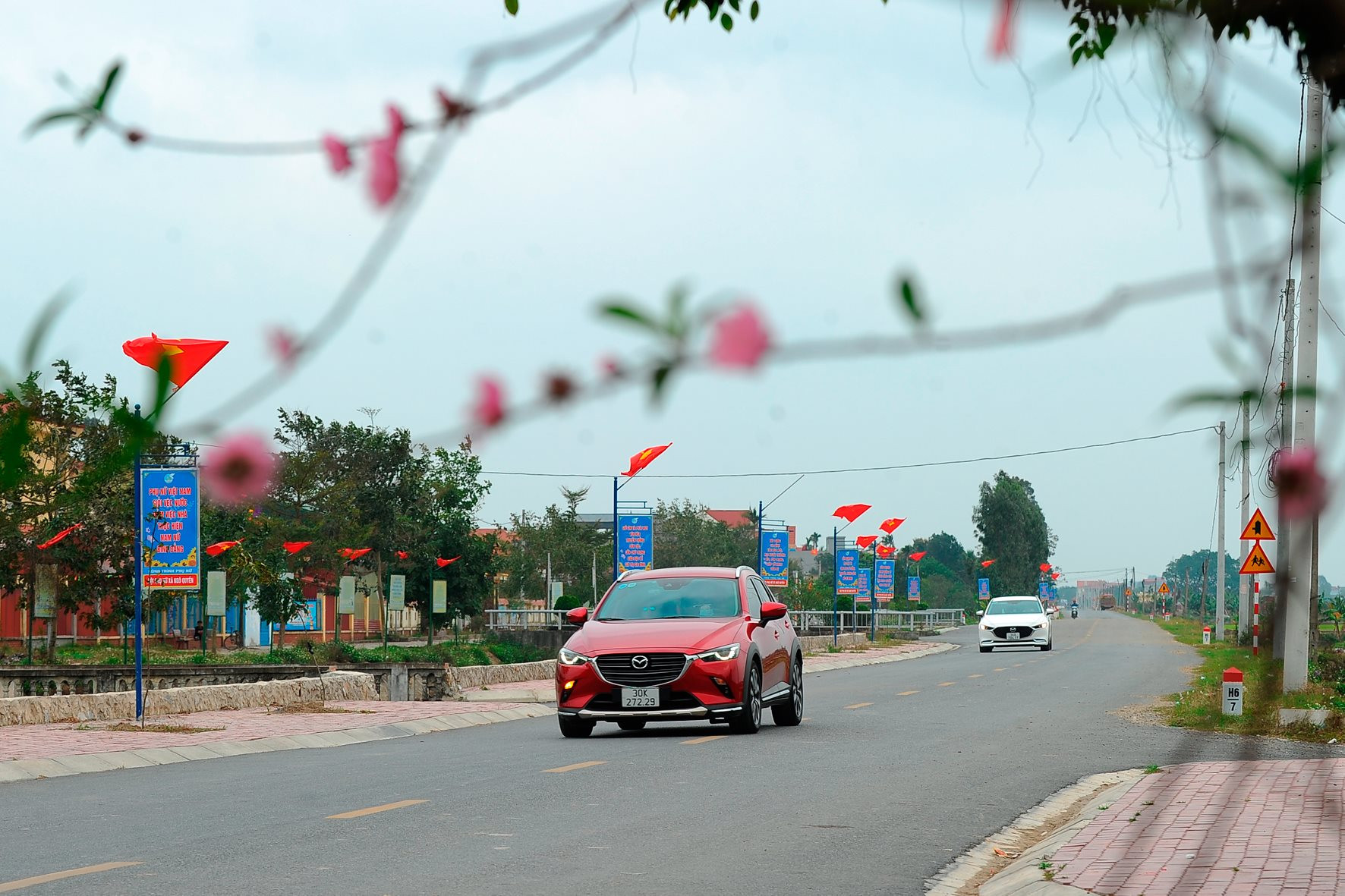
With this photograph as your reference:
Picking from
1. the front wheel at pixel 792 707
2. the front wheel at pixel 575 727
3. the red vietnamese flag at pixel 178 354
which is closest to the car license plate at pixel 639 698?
the front wheel at pixel 575 727

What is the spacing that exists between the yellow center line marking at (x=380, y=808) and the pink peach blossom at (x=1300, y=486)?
9.48 meters

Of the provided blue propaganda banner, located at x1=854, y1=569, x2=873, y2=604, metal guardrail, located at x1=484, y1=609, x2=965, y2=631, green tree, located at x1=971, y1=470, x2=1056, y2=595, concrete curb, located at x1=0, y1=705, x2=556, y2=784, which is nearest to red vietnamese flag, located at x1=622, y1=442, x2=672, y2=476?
concrete curb, located at x1=0, y1=705, x2=556, y2=784

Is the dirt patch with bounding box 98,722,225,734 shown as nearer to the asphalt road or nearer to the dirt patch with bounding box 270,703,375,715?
the asphalt road

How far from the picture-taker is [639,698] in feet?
52.5

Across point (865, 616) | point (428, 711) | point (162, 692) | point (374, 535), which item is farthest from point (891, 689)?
point (865, 616)

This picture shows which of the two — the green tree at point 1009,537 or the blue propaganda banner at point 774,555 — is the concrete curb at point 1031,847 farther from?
the green tree at point 1009,537

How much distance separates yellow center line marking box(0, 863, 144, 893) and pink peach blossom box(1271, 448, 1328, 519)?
24.2 ft

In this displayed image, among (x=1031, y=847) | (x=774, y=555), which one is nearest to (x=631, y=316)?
(x=1031, y=847)

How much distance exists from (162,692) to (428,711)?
11.2 ft

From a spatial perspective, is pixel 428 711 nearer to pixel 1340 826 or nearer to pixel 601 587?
pixel 1340 826

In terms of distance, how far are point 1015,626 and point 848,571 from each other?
9.76m

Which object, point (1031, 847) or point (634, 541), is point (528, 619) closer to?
point (634, 541)

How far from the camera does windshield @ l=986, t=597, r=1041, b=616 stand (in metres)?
50.0

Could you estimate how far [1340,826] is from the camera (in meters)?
2.11
